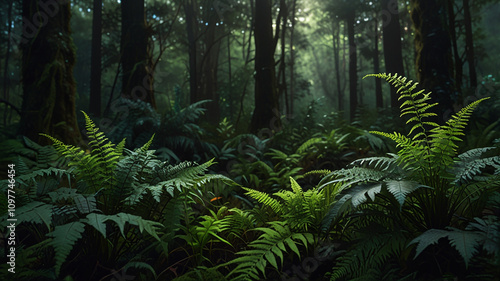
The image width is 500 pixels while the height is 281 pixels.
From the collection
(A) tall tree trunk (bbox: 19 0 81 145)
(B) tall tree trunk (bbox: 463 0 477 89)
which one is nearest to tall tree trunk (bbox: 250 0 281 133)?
(A) tall tree trunk (bbox: 19 0 81 145)

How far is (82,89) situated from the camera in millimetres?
34688

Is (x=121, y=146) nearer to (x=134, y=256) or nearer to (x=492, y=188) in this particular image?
(x=134, y=256)

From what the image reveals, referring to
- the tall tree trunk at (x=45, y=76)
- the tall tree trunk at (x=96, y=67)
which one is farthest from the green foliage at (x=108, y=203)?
the tall tree trunk at (x=96, y=67)

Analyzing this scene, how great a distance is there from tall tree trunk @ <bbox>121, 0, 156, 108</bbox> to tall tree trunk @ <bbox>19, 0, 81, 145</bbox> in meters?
1.89

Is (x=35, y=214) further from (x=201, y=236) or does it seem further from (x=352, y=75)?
(x=352, y=75)

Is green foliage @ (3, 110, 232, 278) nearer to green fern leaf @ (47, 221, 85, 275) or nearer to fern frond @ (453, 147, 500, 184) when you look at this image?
green fern leaf @ (47, 221, 85, 275)

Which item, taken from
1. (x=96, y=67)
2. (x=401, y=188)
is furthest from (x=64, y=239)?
(x=96, y=67)

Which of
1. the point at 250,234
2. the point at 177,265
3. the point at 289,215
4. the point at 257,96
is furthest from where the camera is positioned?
the point at 257,96

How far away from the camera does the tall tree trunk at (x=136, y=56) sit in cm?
694

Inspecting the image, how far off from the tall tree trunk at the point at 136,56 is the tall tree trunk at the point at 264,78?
8.46ft

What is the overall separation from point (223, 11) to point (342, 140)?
502 inches

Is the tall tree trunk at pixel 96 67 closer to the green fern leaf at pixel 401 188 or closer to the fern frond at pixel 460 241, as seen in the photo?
the green fern leaf at pixel 401 188

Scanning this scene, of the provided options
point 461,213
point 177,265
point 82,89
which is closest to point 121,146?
point 177,265

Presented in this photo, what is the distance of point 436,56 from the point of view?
18.2 feet
